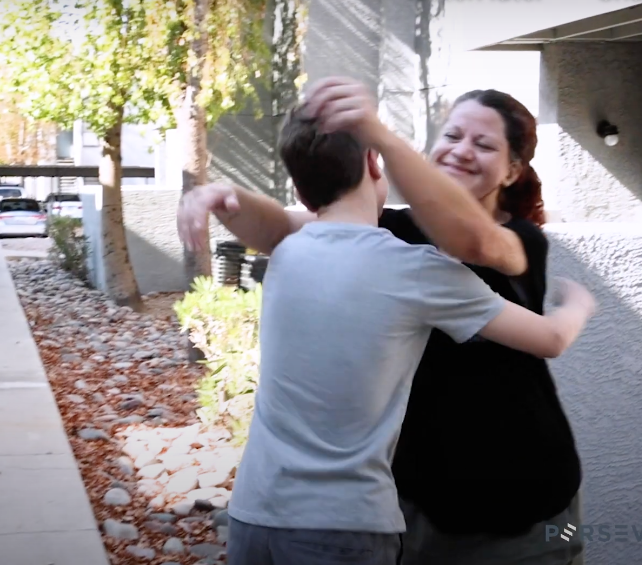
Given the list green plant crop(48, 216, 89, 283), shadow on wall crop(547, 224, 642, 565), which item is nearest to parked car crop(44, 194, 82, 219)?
green plant crop(48, 216, 89, 283)

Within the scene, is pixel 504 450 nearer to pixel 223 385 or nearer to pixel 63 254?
pixel 223 385

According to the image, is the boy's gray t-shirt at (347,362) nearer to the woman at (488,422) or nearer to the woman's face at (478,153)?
the woman at (488,422)

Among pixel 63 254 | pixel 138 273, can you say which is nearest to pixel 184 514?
pixel 138 273

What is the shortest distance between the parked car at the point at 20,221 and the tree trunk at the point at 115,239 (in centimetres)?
1614

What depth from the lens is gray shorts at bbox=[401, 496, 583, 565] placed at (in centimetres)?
206

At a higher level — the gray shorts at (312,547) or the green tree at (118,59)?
the green tree at (118,59)

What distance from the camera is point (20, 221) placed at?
1115 inches

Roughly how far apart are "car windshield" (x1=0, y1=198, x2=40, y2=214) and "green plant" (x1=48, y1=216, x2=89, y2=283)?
13.8 m

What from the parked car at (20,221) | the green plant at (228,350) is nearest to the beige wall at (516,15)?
the green plant at (228,350)

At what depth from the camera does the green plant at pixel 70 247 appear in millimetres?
14352

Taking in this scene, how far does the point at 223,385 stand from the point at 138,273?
707 cm

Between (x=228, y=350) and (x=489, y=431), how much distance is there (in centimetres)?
478

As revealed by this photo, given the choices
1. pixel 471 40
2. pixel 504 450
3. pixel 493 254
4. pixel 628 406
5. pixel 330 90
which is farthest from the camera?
pixel 471 40

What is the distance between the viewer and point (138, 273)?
13148 millimetres
